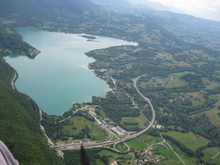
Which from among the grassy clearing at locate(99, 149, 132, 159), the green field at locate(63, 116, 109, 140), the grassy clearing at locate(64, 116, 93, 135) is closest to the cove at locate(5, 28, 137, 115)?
the grassy clearing at locate(64, 116, 93, 135)

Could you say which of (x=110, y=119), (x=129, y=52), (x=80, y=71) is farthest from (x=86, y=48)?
(x=110, y=119)

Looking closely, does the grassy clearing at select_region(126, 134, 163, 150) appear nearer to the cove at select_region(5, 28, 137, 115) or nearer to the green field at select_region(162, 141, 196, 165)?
the green field at select_region(162, 141, 196, 165)

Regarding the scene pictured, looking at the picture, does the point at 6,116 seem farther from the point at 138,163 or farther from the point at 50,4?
the point at 50,4

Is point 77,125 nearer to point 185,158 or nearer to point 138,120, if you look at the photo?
point 138,120

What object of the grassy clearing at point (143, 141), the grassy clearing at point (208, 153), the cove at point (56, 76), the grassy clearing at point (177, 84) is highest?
the grassy clearing at point (177, 84)

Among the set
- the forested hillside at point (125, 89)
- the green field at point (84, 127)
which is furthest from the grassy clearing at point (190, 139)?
the green field at point (84, 127)

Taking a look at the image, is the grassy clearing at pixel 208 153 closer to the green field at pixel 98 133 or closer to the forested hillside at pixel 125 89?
the forested hillside at pixel 125 89
